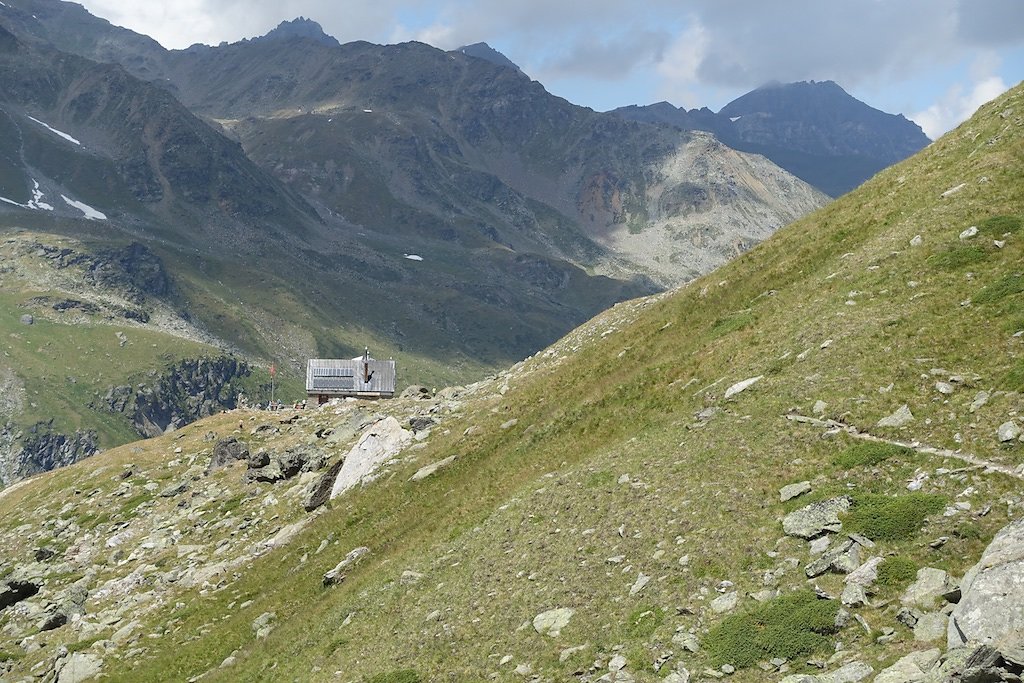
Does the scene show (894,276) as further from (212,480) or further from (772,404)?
(212,480)

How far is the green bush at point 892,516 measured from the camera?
62.4 ft

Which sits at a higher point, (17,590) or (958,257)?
(958,257)

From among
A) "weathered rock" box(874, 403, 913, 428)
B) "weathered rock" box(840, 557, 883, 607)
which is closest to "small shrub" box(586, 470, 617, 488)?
"weathered rock" box(874, 403, 913, 428)

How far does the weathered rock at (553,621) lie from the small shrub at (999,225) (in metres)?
21.4

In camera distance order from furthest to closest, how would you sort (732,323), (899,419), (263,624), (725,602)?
(732,323)
(263,624)
(899,419)
(725,602)

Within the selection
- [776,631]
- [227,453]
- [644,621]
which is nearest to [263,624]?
[644,621]

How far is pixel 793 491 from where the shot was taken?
21906 mm

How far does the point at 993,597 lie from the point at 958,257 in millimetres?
18937

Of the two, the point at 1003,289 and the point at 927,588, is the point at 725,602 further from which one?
the point at 1003,289

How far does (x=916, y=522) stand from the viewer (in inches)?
749

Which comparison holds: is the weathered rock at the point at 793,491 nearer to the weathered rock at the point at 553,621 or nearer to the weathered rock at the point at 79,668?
the weathered rock at the point at 553,621

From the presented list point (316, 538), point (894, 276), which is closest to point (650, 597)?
point (894, 276)

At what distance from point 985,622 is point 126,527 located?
45743mm

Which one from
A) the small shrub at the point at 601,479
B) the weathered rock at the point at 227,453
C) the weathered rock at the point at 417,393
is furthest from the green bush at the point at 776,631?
the weathered rock at the point at 417,393
